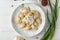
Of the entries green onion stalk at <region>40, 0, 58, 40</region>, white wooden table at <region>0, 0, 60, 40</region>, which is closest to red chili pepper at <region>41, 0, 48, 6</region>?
green onion stalk at <region>40, 0, 58, 40</region>

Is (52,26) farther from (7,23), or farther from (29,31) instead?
(7,23)

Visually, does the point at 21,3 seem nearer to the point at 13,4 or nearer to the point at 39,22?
the point at 13,4

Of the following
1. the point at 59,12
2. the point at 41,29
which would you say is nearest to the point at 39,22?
the point at 41,29

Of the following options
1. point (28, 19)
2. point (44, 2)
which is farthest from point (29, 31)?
point (44, 2)

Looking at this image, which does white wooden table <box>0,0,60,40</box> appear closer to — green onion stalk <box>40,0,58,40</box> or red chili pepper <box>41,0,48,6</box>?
green onion stalk <box>40,0,58,40</box>

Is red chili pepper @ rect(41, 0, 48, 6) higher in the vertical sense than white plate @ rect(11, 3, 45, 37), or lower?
higher

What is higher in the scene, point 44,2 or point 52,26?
point 44,2

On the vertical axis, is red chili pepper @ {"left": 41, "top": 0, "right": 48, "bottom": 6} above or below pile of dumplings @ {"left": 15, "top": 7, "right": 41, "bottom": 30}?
above

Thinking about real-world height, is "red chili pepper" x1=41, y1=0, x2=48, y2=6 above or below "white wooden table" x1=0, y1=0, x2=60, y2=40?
above
